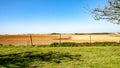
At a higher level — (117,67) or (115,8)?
(115,8)

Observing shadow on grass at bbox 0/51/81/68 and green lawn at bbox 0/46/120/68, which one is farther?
shadow on grass at bbox 0/51/81/68

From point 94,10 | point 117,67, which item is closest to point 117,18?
point 94,10

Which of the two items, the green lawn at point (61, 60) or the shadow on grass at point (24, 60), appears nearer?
the green lawn at point (61, 60)

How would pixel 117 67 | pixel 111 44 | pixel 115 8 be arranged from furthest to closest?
1. pixel 111 44
2. pixel 115 8
3. pixel 117 67

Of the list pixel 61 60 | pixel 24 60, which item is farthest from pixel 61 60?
A: pixel 24 60

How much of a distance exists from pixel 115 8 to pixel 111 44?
11334 millimetres

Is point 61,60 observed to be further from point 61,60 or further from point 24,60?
point 24,60

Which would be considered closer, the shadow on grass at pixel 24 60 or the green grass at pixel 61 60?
the green grass at pixel 61 60

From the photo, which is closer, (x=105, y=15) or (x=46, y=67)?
(x=46, y=67)

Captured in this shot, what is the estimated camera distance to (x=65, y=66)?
11.5m

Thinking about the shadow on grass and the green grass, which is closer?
the green grass

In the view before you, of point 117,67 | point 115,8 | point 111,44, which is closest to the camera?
point 117,67

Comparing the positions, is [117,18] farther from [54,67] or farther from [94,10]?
[54,67]

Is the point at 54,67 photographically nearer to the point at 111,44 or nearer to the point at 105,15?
the point at 105,15
